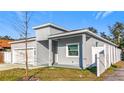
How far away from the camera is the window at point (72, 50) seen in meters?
17.2

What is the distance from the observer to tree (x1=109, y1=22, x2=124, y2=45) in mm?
14031

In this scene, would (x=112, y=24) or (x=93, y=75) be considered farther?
(x=112, y=24)

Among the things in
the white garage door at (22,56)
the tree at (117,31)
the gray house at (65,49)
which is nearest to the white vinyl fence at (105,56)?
the gray house at (65,49)

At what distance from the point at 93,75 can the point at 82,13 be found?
388cm

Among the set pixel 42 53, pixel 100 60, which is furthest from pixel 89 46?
pixel 42 53

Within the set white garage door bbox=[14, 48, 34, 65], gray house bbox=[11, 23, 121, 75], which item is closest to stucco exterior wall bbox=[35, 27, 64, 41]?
gray house bbox=[11, 23, 121, 75]

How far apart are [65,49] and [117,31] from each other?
17.3 feet

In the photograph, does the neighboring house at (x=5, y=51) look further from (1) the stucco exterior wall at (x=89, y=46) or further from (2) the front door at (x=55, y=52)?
(1) the stucco exterior wall at (x=89, y=46)

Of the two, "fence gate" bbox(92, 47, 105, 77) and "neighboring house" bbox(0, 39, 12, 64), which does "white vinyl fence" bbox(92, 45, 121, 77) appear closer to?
"fence gate" bbox(92, 47, 105, 77)

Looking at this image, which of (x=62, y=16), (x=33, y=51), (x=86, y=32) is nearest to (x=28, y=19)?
(x=62, y=16)

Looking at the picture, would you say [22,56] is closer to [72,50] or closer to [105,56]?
[72,50]

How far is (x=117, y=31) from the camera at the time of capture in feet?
46.8

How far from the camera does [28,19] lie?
1307 centimetres
